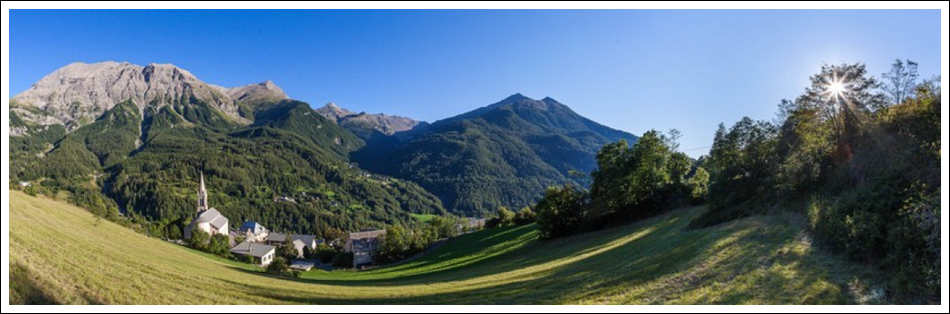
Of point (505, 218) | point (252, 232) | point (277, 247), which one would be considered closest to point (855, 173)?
point (505, 218)

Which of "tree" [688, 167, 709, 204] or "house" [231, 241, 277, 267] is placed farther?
"house" [231, 241, 277, 267]

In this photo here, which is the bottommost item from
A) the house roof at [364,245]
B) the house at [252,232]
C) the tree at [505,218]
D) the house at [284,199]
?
the house at [252,232]

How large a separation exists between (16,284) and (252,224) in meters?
141

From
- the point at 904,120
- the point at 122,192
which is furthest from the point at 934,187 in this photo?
the point at 122,192

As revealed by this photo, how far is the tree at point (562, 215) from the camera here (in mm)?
36656

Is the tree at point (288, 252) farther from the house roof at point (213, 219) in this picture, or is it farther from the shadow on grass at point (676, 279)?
the shadow on grass at point (676, 279)

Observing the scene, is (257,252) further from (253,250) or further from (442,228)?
(442,228)

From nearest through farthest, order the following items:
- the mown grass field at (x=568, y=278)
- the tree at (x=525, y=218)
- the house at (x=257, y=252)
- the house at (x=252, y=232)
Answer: the mown grass field at (x=568, y=278), the tree at (x=525, y=218), the house at (x=257, y=252), the house at (x=252, y=232)

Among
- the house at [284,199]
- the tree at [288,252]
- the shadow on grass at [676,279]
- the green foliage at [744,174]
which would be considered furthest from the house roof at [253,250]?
the house at [284,199]

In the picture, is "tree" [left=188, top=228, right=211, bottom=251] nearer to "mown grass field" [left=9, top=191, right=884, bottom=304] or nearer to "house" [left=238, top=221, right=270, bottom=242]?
"mown grass field" [left=9, top=191, right=884, bottom=304]

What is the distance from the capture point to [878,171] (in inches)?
534

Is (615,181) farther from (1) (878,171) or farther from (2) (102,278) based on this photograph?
(2) (102,278)

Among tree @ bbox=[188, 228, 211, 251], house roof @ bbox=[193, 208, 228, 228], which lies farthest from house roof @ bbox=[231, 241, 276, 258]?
house roof @ bbox=[193, 208, 228, 228]

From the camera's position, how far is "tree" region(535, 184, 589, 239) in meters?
36.7
